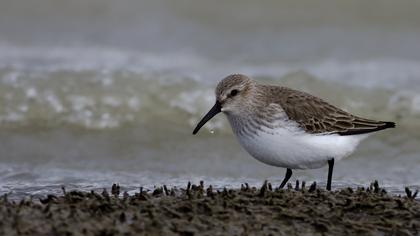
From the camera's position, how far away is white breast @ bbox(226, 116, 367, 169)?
7.74m

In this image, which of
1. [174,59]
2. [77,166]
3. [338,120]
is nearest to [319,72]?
[174,59]

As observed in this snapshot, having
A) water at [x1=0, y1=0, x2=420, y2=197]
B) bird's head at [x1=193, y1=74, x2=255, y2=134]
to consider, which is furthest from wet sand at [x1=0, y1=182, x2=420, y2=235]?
water at [x1=0, y1=0, x2=420, y2=197]

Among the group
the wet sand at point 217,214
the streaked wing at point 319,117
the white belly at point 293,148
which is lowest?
the wet sand at point 217,214

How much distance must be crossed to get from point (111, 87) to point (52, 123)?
4.27ft

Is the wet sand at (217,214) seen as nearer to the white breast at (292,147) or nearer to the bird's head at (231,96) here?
the white breast at (292,147)

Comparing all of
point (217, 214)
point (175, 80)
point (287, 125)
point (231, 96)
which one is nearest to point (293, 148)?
point (287, 125)

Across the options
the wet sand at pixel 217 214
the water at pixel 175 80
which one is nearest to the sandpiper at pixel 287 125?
the water at pixel 175 80

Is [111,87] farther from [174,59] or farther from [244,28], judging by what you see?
[244,28]

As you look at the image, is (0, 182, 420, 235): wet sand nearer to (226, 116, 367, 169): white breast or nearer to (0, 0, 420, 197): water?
(226, 116, 367, 169): white breast

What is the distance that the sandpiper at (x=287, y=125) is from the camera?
780 cm

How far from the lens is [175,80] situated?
44.7 ft

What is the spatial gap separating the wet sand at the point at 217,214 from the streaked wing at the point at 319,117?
48.1 inches

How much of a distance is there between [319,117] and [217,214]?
229 cm

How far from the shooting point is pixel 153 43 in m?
16.2
